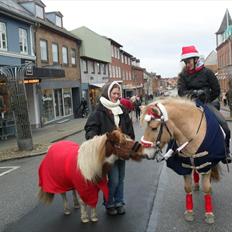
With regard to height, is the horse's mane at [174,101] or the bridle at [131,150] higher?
the horse's mane at [174,101]

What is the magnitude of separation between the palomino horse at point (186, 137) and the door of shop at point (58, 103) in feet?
81.4

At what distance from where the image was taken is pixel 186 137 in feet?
16.2

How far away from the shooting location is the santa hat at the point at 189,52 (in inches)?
213

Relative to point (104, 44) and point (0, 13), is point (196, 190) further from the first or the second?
point (104, 44)

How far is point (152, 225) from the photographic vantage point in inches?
204

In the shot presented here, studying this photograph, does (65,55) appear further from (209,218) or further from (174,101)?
(209,218)

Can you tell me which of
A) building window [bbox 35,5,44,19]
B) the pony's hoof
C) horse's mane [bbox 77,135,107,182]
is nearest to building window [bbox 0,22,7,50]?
building window [bbox 35,5,44,19]

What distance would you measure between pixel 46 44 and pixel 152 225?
78.7 ft

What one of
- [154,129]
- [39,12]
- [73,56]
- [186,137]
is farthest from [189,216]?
[73,56]

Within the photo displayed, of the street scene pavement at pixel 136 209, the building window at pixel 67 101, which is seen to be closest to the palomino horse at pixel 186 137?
the street scene pavement at pixel 136 209

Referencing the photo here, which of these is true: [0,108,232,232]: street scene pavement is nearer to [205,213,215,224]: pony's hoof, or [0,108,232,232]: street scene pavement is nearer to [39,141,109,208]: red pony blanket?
[205,213,215,224]: pony's hoof

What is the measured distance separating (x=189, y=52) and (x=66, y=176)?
245cm

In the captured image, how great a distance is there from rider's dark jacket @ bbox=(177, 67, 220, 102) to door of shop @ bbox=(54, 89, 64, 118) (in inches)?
949

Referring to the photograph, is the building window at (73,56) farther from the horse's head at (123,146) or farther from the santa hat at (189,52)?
the horse's head at (123,146)
